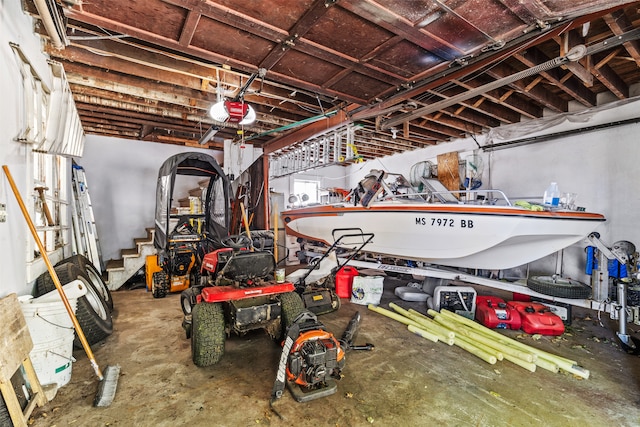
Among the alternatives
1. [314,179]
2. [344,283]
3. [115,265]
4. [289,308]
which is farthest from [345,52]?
[314,179]

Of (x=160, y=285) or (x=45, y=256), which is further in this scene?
(x=160, y=285)

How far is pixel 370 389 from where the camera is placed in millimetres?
2188

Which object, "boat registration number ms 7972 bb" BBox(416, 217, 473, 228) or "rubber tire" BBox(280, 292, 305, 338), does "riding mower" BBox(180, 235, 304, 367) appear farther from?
"boat registration number ms 7972 bb" BBox(416, 217, 473, 228)

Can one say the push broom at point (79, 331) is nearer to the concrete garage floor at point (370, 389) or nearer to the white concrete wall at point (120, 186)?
the concrete garage floor at point (370, 389)

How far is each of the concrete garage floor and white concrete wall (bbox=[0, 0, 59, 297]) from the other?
979mm

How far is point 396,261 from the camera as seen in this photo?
4852 mm

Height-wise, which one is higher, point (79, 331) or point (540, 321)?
point (79, 331)

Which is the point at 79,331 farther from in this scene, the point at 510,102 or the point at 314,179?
the point at 314,179

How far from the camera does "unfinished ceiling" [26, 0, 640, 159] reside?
226 centimetres

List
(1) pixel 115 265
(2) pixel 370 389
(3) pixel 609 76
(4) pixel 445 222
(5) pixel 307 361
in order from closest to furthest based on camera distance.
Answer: (5) pixel 307 361 < (2) pixel 370 389 < (4) pixel 445 222 < (3) pixel 609 76 < (1) pixel 115 265

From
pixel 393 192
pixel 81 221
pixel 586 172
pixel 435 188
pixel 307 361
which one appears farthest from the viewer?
pixel 81 221

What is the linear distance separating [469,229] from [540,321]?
1.25m

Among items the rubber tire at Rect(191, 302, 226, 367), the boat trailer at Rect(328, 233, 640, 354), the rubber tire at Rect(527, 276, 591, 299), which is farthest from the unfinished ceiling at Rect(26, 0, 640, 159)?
Result: the rubber tire at Rect(191, 302, 226, 367)

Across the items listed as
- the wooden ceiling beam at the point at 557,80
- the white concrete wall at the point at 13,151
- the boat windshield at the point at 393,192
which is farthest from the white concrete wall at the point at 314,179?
the white concrete wall at the point at 13,151
